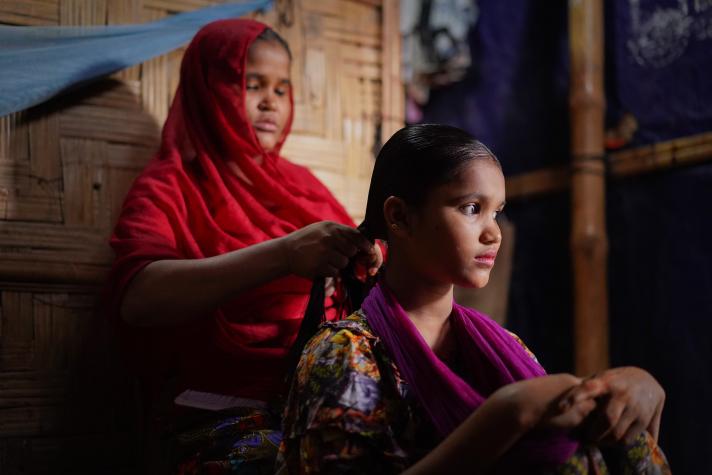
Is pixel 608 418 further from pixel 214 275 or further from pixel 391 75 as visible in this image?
pixel 391 75

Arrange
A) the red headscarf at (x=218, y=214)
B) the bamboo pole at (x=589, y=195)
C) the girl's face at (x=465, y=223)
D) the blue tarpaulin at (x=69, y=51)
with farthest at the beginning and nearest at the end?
the bamboo pole at (x=589, y=195)
the blue tarpaulin at (x=69, y=51)
the red headscarf at (x=218, y=214)
the girl's face at (x=465, y=223)

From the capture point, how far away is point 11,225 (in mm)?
1665

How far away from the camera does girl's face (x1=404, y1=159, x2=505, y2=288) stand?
1.13 meters

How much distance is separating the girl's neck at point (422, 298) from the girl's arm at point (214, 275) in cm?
10

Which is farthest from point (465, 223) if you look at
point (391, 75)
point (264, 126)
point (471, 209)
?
point (391, 75)

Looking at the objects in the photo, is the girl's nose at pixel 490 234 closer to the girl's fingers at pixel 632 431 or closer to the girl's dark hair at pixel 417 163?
the girl's dark hair at pixel 417 163

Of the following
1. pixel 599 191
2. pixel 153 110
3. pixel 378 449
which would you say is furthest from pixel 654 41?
pixel 378 449

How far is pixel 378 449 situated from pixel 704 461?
175 cm

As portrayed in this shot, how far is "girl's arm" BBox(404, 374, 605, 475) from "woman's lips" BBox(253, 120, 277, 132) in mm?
1019

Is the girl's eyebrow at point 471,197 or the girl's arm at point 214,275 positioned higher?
the girl's eyebrow at point 471,197

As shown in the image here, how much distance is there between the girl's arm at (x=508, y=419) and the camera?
3.00ft

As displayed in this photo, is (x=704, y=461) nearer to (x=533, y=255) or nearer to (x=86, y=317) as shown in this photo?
(x=533, y=255)

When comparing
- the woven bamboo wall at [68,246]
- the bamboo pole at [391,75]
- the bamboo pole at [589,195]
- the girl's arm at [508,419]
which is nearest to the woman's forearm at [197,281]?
the woven bamboo wall at [68,246]

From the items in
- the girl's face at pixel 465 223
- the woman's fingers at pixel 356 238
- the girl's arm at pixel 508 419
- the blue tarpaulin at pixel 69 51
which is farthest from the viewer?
the blue tarpaulin at pixel 69 51
